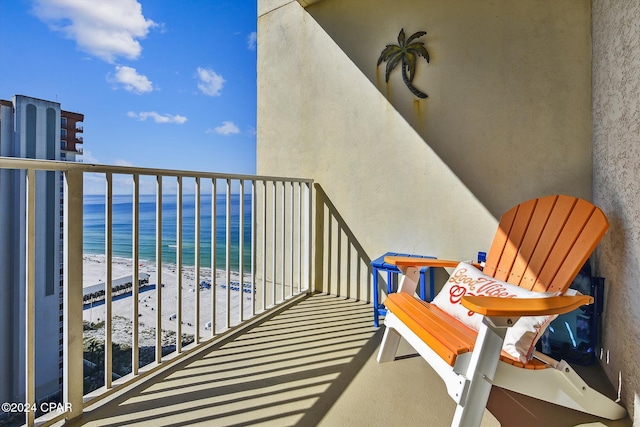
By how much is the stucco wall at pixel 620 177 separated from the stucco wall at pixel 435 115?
22cm

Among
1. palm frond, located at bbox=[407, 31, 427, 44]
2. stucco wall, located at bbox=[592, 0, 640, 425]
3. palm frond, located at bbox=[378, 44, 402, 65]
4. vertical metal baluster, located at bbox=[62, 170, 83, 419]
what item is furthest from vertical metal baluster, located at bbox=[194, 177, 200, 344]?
stucco wall, located at bbox=[592, 0, 640, 425]

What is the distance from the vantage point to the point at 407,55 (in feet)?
8.50

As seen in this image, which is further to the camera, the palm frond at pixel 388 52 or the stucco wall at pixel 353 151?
the palm frond at pixel 388 52

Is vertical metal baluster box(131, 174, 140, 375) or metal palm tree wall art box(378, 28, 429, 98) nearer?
vertical metal baluster box(131, 174, 140, 375)

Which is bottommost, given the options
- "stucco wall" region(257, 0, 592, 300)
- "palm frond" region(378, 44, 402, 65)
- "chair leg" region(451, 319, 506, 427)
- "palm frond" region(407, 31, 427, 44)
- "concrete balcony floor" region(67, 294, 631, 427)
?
"concrete balcony floor" region(67, 294, 631, 427)

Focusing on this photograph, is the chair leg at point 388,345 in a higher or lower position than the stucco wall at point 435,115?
lower

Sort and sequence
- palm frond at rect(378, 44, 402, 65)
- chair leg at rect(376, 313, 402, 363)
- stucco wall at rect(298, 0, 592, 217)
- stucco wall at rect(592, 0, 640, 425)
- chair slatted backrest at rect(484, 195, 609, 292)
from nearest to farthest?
stucco wall at rect(592, 0, 640, 425) < chair slatted backrest at rect(484, 195, 609, 292) < chair leg at rect(376, 313, 402, 363) < stucco wall at rect(298, 0, 592, 217) < palm frond at rect(378, 44, 402, 65)

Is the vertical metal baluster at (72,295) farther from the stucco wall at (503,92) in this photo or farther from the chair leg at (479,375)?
the stucco wall at (503,92)

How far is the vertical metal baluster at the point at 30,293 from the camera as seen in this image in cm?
118

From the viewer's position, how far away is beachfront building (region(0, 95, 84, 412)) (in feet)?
4.69

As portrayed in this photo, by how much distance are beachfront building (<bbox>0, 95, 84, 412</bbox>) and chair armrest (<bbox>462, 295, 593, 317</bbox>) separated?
5.28ft

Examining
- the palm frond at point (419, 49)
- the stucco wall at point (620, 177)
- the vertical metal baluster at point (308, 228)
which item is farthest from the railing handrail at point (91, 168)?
the stucco wall at point (620, 177)

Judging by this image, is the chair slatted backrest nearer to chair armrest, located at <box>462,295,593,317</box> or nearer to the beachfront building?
chair armrest, located at <box>462,295,593,317</box>

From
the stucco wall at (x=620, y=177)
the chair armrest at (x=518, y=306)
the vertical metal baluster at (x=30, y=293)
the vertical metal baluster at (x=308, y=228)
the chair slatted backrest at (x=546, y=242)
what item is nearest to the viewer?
the chair armrest at (x=518, y=306)
